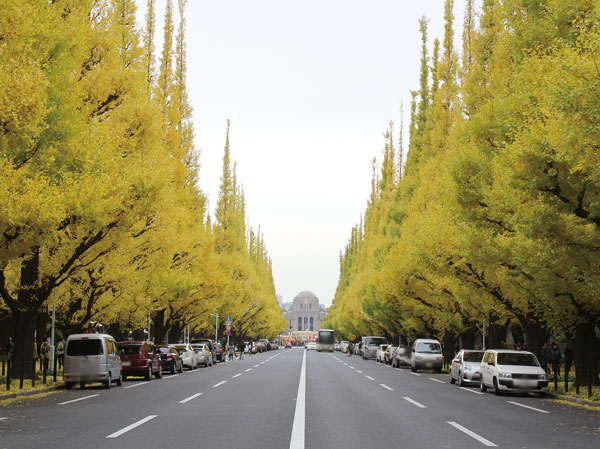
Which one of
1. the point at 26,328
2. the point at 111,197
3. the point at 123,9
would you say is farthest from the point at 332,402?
the point at 123,9

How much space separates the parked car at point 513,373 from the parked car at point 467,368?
6.27 ft

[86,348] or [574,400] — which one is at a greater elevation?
[86,348]

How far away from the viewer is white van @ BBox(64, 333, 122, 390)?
68.4 feet

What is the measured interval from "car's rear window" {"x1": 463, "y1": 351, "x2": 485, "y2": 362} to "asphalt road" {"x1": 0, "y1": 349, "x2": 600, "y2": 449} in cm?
533

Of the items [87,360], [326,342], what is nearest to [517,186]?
[87,360]

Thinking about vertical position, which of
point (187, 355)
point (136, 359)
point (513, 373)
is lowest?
point (187, 355)

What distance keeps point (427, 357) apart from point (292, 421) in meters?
23.9

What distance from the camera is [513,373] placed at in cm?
1992

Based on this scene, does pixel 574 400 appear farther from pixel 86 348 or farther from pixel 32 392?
pixel 32 392

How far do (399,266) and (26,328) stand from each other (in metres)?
20.6

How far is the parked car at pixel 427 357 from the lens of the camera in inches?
1372

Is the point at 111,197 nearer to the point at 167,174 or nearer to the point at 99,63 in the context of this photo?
the point at 167,174

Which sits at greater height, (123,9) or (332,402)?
(123,9)

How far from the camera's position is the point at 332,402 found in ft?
54.1
